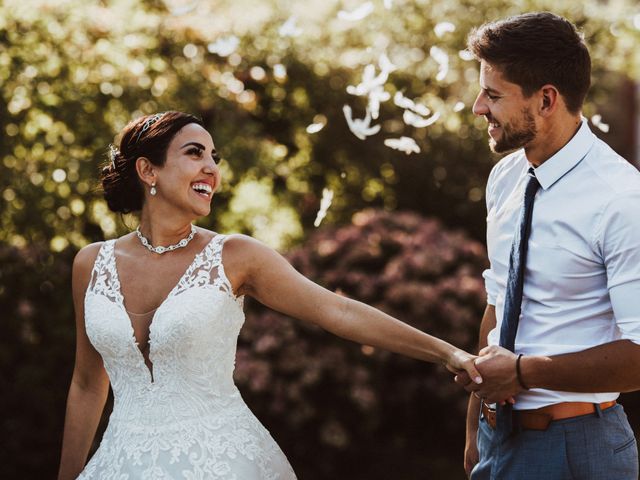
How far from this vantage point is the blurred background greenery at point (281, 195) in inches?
229

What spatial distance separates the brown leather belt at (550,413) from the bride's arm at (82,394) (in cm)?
152

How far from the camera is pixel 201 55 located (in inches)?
279

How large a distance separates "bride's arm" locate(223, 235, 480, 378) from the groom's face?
0.71 metres

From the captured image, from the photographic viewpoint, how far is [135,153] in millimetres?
3330

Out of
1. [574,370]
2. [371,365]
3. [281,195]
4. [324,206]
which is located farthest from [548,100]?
[281,195]

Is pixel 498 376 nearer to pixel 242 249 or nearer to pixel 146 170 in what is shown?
pixel 242 249

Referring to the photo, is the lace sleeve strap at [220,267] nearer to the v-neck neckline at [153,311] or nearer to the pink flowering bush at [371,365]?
the v-neck neckline at [153,311]

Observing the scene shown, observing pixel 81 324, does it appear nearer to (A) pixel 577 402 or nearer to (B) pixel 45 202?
(A) pixel 577 402

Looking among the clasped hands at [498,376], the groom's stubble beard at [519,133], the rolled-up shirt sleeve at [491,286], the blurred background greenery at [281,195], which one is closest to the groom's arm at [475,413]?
Result: the rolled-up shirt sleeve at [491,286]

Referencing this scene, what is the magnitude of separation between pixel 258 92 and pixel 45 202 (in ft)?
7.71

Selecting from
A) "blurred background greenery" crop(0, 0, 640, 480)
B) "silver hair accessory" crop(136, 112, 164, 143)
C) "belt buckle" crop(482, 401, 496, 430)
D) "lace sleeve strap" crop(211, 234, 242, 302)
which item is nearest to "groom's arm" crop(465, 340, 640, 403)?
"belt buckle" crop(482, 401, 496, 430)

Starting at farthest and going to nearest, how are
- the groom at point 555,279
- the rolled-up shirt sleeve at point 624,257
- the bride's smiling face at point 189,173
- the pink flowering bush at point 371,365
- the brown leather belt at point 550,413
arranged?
the pink flowering bush at point 371,365 → the bride's smiling face at point 189,173 → the brown leather belt at point 550,413 → the groom at point 555,279 → the rolled-up shirt sleeve at point 624,257

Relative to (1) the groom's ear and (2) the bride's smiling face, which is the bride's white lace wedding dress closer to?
(2) the bride's smiling face

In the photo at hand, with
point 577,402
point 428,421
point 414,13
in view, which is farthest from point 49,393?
point 414,13
